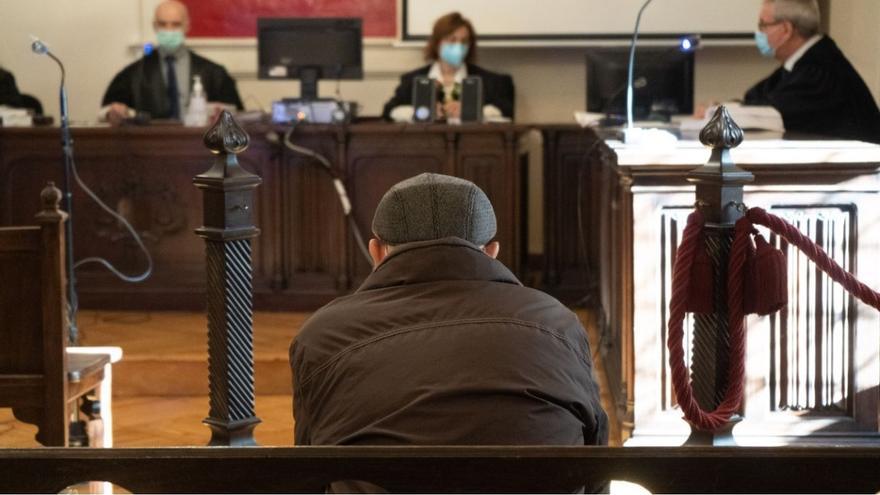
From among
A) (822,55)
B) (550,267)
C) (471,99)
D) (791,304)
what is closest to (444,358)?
(791,304)

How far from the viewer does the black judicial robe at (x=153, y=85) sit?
7754 mm

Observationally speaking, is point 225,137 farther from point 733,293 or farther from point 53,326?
point 733,293

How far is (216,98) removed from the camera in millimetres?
7863

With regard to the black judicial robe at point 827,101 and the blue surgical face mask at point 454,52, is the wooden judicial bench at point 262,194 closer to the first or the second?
the blue surgical face mask at point 454,52

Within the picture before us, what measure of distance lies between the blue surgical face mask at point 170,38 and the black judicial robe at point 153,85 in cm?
10

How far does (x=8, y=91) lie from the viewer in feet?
26.2

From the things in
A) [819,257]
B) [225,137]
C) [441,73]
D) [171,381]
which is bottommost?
[171,381]

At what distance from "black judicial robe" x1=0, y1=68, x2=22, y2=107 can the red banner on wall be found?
48.3 inches

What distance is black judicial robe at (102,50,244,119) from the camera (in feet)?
25.4

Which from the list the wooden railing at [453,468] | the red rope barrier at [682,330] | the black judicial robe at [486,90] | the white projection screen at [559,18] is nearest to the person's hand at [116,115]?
the black judicial robe at [486,90]

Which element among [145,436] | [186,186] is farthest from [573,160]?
[145,436]

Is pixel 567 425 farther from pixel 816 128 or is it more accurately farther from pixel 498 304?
pixel 816 128

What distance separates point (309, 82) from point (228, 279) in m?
4.24

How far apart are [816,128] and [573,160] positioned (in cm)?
150
